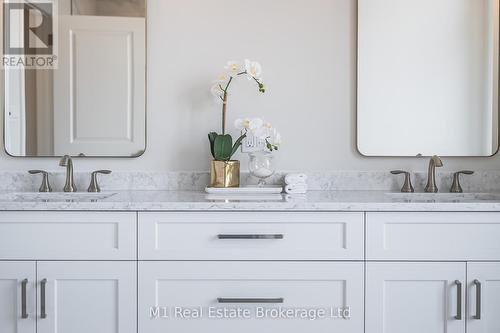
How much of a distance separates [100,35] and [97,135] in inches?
18.6

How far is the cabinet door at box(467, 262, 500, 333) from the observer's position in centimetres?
159

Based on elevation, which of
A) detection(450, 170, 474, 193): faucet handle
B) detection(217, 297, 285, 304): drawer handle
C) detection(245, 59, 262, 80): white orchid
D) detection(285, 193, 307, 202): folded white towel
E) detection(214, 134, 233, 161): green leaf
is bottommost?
detection(217, 297, 285, 304): drawer handle

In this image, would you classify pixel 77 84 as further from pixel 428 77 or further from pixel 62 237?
pixel 428 77

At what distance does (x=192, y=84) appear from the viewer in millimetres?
2102

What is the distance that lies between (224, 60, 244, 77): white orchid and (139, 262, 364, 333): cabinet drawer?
0.91 m

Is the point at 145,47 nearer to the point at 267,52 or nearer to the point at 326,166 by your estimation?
the point at 267,52

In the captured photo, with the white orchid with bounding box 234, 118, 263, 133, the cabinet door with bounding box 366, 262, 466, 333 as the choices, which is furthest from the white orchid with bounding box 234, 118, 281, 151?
the cabinet door with bounding box 366, 262, 466, 333

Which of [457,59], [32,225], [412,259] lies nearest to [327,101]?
[457,59]

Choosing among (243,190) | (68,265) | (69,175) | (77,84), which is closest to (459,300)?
(243,190)

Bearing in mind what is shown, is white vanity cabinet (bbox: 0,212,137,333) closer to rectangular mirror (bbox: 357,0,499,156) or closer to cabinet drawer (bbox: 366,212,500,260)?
cabinet drawer (bbox: 366,212,500,260)

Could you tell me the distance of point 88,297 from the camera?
5.21ft

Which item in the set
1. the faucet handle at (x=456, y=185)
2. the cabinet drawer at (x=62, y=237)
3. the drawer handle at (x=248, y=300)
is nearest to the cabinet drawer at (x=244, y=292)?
the drawer handle at (x=248, y=300)

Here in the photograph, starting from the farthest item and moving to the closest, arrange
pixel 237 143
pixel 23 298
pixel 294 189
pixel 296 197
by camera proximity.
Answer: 1. pixel 237 143
2. pixel 294 189
3. pixel 296 197
4. pixel 23 298

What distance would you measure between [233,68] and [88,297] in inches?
44.8
